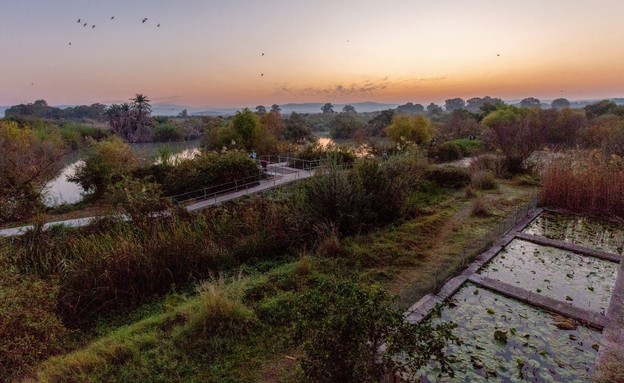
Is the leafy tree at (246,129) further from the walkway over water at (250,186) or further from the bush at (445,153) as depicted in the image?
the bush at (445,153)

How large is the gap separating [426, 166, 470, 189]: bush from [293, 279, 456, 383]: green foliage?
524 inches

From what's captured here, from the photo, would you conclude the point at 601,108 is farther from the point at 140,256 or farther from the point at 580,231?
the point at 140,256

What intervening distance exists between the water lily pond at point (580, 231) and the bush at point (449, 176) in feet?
15.7

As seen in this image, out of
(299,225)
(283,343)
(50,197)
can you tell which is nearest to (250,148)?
(50,197)

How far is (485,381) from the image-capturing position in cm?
382

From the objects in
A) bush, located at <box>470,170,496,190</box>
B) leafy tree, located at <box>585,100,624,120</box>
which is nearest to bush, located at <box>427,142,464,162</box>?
bush, located at <box>470,170,496,190</box>

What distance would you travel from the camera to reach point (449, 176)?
1530 centimetres

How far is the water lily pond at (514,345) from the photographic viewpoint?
12.9 feet

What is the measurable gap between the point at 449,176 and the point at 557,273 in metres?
9.13

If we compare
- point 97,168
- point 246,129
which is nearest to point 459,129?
point 246,129

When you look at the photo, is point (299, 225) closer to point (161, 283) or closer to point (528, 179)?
point (161, 283)

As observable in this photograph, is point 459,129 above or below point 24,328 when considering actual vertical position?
above

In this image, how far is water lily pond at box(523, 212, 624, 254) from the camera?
320 inches

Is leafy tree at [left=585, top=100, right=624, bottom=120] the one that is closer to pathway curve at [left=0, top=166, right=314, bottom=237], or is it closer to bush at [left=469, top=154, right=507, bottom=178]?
bush at [left=469, top=154, right=507, bottom=178]
